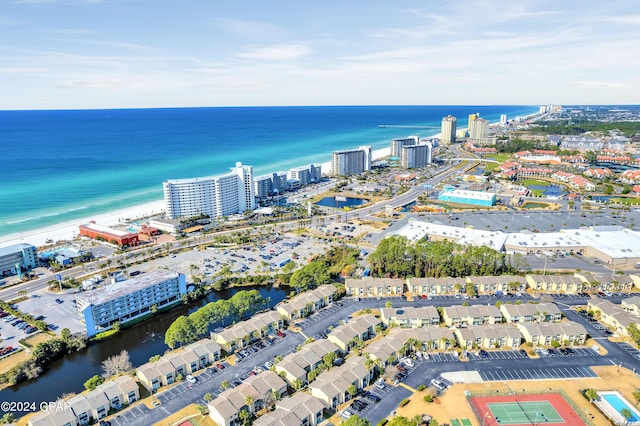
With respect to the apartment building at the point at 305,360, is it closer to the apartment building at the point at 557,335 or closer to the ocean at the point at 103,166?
the apartment building at the point at 557,335

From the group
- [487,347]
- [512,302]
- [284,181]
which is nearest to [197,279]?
[487,347]

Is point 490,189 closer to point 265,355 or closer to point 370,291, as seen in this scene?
point 370,291

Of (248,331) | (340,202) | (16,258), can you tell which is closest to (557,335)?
(248,331)

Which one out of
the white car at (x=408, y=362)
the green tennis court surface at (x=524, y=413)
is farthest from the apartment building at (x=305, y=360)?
Result: the green tennis court surface at (x=524, y=413)

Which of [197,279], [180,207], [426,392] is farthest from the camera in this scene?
[180,207]

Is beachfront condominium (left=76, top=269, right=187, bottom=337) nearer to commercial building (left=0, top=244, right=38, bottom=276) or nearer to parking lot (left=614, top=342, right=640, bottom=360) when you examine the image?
commercial building (left=0, top=244, right=38, bottom=276)

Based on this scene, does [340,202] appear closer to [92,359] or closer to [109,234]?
[109,234]
